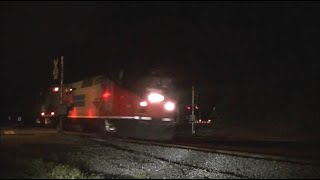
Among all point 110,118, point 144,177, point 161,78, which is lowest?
point 144,177

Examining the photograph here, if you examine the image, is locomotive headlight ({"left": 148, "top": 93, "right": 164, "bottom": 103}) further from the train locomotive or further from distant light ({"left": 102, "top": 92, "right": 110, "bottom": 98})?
distant light ({"left": 102, "top": 92, "right": 110, "bottom": 98})

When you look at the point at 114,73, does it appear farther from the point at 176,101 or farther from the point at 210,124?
the point at 210,124

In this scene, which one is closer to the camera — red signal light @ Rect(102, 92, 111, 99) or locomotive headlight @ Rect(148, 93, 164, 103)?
locomotive headlight @ Rect(148, 93, 164, 103)

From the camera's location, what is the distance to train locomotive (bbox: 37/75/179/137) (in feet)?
74.4

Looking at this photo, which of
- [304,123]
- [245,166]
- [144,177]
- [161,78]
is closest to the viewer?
[144,177]

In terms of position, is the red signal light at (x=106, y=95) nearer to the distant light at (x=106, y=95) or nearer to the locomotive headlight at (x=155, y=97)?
the distant light at (x=106, y=95)

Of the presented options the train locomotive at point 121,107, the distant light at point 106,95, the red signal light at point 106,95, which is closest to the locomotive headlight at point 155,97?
the train locomotive at point 121,107

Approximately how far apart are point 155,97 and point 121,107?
7.81 feet

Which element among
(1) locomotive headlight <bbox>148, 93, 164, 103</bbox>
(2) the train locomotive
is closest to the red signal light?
(2) the train locomotive

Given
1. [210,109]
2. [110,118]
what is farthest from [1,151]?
[210,109]

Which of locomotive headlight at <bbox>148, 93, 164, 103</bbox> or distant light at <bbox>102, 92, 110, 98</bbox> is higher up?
distant light at <bbox>102, 92, 110, 98</bbox>

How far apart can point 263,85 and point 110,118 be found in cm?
1834

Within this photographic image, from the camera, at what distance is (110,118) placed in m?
24.8

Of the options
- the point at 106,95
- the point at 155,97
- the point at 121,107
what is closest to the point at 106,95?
the point at 106,95
